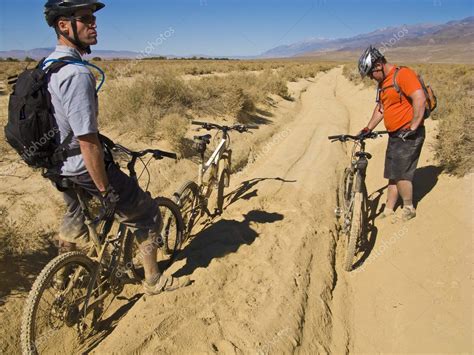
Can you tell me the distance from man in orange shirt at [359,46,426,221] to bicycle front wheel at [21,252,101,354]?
12.0 ft

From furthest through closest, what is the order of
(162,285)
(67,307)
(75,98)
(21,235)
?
(21,235)
(162,285)
(67,307)
(75,98)

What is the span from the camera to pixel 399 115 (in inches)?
189

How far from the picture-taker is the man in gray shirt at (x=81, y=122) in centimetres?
220

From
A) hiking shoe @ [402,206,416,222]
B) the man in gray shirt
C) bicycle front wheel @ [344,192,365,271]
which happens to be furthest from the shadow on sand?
the man in gray shirt

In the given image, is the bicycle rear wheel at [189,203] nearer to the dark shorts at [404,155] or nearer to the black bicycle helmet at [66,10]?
the black bicycle helmet at [66,10]

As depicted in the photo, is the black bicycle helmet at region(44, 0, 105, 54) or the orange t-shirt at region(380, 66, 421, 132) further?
the orange t-shirt at region(380, 66, 421, 132)

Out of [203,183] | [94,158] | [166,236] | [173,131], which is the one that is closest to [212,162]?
[203,183]

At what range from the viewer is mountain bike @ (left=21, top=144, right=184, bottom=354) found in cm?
251

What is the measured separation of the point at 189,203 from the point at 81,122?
2569 millimetres

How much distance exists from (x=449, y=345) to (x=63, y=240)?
3.60 m

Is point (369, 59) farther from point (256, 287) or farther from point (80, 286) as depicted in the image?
point (80, 286)

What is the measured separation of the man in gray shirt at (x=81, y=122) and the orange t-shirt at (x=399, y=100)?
357 cm

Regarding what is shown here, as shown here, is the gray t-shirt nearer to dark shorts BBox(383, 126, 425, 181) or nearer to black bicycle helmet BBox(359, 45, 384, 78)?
black bicycle helmet BBox(359, 45, 384, 78)

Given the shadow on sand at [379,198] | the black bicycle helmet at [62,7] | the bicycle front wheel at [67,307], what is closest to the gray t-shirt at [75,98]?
the black bicycle helmet at [62,7]
